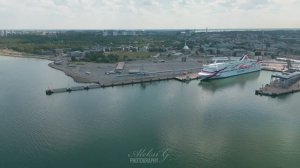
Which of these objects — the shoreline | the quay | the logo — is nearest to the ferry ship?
→ the quay

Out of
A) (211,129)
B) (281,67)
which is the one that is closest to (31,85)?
(211,129)

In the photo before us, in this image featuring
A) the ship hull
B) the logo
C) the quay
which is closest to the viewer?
the logo

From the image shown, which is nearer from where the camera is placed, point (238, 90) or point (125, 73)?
point (238, 90)

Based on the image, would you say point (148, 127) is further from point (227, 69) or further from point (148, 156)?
point (227, 69)

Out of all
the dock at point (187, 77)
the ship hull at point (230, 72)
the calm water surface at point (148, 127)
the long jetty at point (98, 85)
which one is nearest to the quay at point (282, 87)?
the calm water surface at point (148, 127)

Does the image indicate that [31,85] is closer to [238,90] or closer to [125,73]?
[125,73]

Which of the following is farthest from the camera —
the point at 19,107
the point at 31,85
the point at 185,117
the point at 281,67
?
the point at 281,67

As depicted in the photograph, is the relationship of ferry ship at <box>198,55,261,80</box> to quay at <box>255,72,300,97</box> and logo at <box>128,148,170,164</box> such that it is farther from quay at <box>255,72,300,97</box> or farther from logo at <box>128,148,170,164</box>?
logo at <box>128,148,170,164</box>
